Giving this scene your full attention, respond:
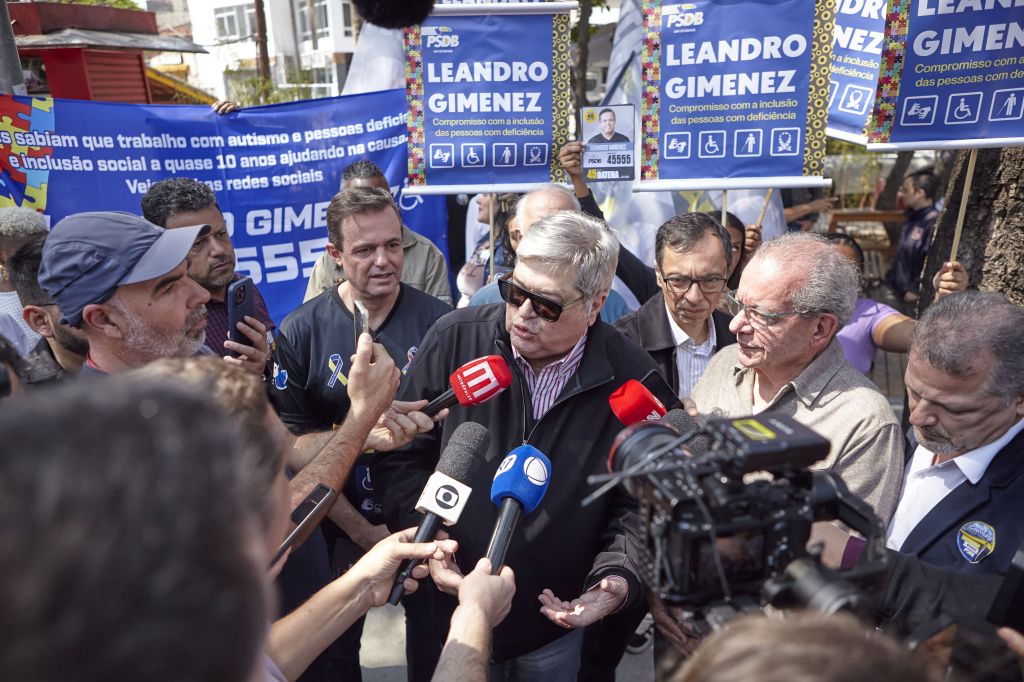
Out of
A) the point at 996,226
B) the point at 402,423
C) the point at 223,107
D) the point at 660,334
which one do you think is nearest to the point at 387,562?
the point at 402,423

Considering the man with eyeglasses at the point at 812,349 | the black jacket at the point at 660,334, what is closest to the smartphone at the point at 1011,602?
the man with eyeglasses at the point at 812,349

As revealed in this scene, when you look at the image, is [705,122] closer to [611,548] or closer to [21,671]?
[611,548]

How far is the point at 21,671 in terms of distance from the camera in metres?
0.58

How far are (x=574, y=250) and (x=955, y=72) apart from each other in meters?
2.48

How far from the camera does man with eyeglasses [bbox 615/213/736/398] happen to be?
337cm

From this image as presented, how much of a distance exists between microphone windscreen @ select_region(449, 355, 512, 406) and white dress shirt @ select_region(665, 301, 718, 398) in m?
1.38

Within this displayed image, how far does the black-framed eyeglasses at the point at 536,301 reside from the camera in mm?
2365

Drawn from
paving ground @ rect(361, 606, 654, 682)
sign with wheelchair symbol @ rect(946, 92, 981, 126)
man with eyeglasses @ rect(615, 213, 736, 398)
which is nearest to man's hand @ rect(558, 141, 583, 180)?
man with eyeglasses @ rect(615, 213, 736, 398)

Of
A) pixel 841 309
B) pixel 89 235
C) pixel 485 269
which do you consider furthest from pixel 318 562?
pixel 485 269

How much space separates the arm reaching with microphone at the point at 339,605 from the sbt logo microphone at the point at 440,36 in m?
3.23

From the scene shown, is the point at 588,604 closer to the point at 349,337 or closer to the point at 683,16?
the point at 349,337

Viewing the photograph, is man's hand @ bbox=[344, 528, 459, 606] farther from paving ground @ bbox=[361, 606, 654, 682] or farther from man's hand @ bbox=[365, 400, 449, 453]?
paving ground @ bbox=[361, 606, 654, 682]

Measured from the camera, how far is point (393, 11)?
7.80ft

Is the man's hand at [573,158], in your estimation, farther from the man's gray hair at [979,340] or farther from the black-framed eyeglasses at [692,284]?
the man's gray hair at [979,340]
